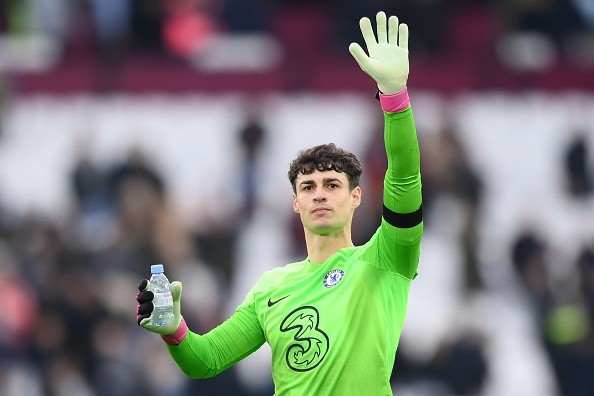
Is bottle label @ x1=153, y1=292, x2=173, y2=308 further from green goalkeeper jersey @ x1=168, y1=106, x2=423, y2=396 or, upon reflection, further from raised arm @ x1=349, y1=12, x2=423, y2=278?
raised arm @ x1=349, y1=12, x2=423, y2=278

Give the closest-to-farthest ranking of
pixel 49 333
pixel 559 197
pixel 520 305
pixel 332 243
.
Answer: pixel 332 243 → pixel 49 333 → pixel 520 305 → pixel 559 197

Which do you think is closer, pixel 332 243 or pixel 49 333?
pixel 332 243

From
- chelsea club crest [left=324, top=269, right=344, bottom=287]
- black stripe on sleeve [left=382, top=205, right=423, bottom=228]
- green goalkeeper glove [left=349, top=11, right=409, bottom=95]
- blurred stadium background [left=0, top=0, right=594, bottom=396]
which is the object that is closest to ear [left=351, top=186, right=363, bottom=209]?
chelsea club crest [left=324, top=269, right=344, bottom=287]

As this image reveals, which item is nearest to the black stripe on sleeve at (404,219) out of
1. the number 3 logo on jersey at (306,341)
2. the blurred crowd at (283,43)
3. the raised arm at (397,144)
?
the raised arm at (397,144)

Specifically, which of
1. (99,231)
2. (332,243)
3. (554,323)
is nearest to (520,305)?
(554,323)

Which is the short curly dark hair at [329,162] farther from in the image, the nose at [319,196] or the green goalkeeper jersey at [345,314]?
the green goalkeeper jersey at [345,314]

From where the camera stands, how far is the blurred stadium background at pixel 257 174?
14945 mm

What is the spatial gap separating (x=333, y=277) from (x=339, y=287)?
94 mm

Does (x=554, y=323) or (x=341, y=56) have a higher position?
(x=341, y=56)

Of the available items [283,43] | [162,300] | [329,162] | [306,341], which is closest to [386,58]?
[329,162]

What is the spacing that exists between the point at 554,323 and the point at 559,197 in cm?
238

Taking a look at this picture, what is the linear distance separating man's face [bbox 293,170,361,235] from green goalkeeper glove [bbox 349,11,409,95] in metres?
0.64

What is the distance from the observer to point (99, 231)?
1652 centimetres

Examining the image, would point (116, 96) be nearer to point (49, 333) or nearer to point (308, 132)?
point (308, 132)
